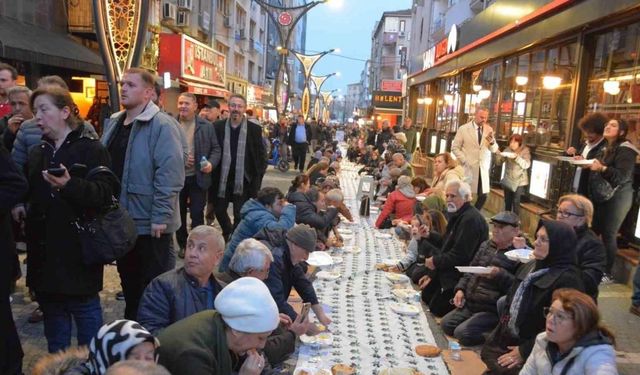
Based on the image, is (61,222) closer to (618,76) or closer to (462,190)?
(462,190)

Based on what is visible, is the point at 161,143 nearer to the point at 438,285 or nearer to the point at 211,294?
the point at 211,294

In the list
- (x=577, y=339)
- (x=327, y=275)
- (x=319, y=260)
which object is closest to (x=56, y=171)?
(x=577, y=339)

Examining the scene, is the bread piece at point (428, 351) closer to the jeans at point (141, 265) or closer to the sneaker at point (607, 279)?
the jeans at point (141, 265)

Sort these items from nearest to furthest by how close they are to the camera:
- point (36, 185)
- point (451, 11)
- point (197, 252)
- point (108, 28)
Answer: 1. point (197, 252)
2. point (36, 185)
3. point (108, 28)
4. point (451, 11)

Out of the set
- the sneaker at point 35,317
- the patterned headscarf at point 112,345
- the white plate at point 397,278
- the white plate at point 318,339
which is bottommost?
the white plate at point 397,278

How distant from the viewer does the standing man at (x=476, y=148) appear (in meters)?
10.0

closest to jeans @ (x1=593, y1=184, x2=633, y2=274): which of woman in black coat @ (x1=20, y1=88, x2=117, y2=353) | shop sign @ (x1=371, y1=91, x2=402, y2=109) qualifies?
woman in black coat @ (x1=20, y1=88, x2=117, y2=353)

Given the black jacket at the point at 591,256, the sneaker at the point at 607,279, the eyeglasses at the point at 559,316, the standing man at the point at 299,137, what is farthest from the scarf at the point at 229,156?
the standing man at the point at 299,137

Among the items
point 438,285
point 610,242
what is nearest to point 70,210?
point 438,285

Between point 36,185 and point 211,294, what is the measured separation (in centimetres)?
129

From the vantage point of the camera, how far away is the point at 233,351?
2.41 m

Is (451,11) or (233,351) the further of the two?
(451,11)

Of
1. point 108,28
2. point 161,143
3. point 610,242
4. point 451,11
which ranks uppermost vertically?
point 451,11

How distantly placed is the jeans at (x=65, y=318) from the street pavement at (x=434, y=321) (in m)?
0.51
